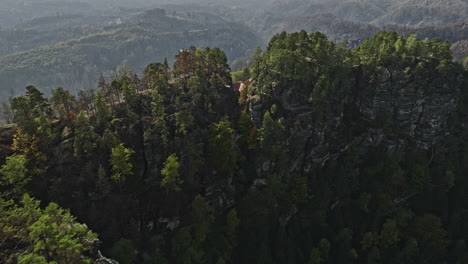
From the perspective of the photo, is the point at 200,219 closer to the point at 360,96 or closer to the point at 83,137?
the point at 83,137

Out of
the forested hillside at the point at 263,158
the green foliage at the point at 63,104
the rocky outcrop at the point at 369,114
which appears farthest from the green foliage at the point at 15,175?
the rocky outcrop at the point at 369,114

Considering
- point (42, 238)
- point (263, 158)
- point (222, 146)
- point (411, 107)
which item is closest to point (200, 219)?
point (222, 146)

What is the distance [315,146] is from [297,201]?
689 inches

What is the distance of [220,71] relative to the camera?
94.1 metres

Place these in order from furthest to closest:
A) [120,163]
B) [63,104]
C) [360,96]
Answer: [360,96] → [63,104] → [120,163]

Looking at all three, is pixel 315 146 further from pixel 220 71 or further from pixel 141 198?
pixel 141 198

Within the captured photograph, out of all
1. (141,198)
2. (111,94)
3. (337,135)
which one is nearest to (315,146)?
(337,135)

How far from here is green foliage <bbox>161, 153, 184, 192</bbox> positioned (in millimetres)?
65750

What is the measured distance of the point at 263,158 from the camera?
271ft

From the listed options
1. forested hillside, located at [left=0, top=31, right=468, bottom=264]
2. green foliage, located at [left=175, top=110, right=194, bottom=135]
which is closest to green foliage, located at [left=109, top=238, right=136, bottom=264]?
forested hillside, located at [left=0, top=31, right=468, bottom=264]

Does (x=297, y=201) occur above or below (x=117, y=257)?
below

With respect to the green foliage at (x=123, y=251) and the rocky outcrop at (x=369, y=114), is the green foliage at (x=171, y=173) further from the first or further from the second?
the rocky outcrop at (x=369, y=114)

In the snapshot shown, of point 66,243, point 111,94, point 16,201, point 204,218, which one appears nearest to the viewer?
point 66,243

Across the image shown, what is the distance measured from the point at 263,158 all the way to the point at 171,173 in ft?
91.5
